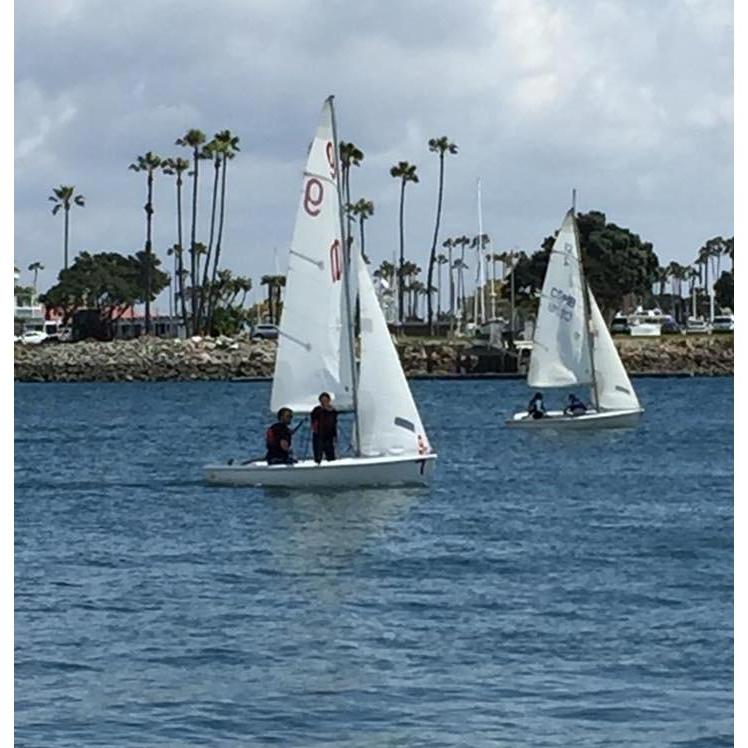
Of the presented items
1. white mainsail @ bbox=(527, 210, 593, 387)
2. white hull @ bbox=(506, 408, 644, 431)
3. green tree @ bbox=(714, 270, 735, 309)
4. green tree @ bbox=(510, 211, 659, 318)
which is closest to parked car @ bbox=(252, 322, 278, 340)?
green tree @ bbox=(510, 211, 659, 318)

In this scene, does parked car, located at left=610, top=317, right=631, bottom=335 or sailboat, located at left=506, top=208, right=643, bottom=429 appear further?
parked car, located at left=610, top=317, right=631, bottom=335

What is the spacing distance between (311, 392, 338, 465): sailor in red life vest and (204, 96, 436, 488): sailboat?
2.55 ft

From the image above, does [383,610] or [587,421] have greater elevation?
[587,421]

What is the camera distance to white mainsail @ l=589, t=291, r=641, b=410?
204 ft

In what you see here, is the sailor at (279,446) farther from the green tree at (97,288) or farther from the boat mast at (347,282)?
the green tree at (97,288)

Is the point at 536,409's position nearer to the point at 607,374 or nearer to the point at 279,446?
the point at 607,374

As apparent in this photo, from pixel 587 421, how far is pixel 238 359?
7936 centimetres

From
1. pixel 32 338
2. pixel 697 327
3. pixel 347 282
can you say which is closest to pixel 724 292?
pixel 697 327

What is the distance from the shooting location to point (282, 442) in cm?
3566

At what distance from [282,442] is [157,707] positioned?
17957mm

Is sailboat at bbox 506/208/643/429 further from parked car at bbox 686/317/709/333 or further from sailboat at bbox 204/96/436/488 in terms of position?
parked car at bbox 686/317/709/333

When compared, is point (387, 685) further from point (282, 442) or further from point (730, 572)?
point (282, 442)

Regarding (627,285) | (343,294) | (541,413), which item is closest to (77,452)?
(541,413)

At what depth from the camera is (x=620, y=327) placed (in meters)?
157
